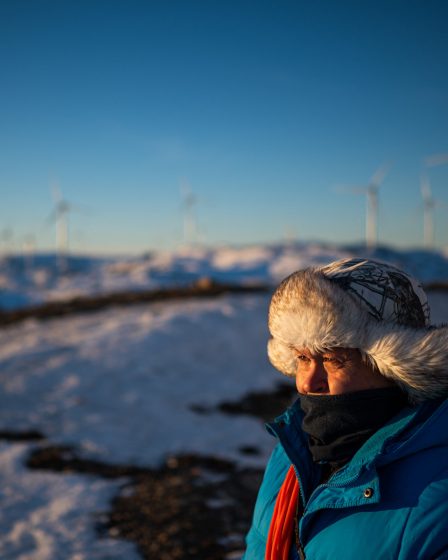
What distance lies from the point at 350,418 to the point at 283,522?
55 centimetres

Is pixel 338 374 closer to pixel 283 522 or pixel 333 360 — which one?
pixel 333 360

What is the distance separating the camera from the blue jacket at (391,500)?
1586mm

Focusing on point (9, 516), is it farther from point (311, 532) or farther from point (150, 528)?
point (311, 532)

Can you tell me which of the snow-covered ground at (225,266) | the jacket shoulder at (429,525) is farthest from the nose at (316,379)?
the snow-covered ground at (225,266)

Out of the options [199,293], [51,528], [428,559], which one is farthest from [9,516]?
[199,293]

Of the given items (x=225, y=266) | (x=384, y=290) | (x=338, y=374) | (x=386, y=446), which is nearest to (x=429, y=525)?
(x=386, y=446)

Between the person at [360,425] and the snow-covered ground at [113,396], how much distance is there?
3.62 meters

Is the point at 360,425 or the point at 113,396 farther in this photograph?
the point at 113,396

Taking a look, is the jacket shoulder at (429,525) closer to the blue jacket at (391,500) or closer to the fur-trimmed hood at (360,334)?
the blue jacket at (391,500)

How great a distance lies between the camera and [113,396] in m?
11.0

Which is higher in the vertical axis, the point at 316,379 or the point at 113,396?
the point at 316,379

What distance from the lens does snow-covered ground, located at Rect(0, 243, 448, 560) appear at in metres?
5.82

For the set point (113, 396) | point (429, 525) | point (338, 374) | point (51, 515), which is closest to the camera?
point (429, 525)

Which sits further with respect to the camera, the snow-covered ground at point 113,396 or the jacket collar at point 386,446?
the snow-covered ground at point 113,396
